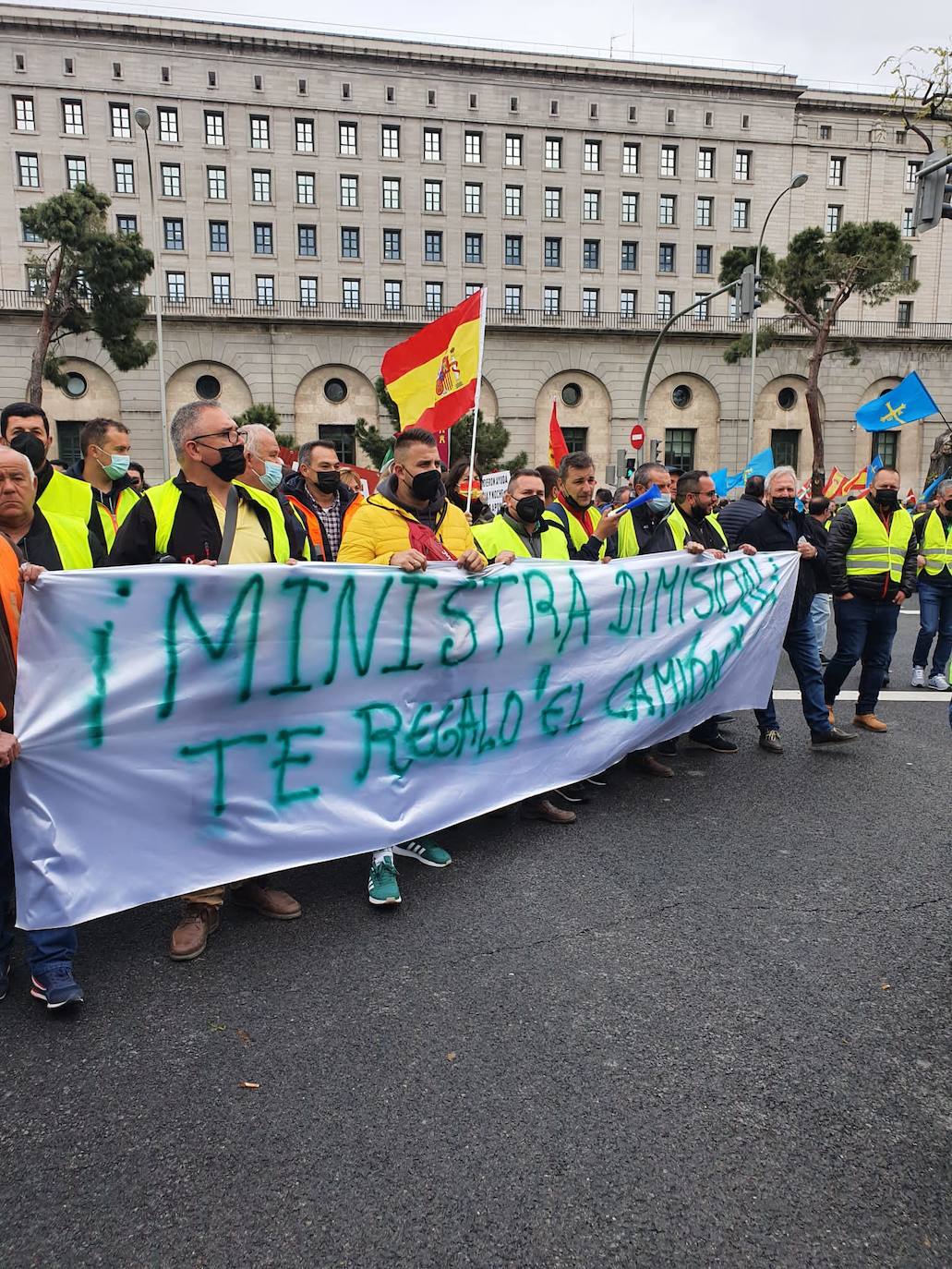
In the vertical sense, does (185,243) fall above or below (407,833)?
above

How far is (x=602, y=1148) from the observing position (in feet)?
7.02

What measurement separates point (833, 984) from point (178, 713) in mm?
2536

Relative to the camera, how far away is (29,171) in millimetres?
39438

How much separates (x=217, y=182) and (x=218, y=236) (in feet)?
8.37

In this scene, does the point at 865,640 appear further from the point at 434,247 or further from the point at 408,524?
the point at 434,247

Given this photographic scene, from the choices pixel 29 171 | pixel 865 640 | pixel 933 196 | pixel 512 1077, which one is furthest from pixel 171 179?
pixel 512 1077

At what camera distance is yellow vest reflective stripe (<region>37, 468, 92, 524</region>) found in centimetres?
455

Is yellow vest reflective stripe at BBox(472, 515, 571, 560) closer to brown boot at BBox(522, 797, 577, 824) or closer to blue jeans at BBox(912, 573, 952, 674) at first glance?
brown boot at BBox(522, 797, 577, 824)

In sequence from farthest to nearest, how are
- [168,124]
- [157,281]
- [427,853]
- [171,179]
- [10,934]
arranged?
[168,124], [171,179], [157,281], [427,853], [10,934]

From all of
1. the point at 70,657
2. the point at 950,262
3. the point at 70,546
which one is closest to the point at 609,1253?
the point at 70,657

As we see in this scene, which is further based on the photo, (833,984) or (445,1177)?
(833,984)

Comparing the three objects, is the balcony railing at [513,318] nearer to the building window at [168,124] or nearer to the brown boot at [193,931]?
the building window at [168,124]

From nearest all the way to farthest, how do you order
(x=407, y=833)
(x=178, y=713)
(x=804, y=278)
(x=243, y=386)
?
(x=178, y=713), (x=407, y=833), (x=804, y=278), (x=243, y=386)

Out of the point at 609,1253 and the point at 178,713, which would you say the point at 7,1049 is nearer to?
the point at 178,713
